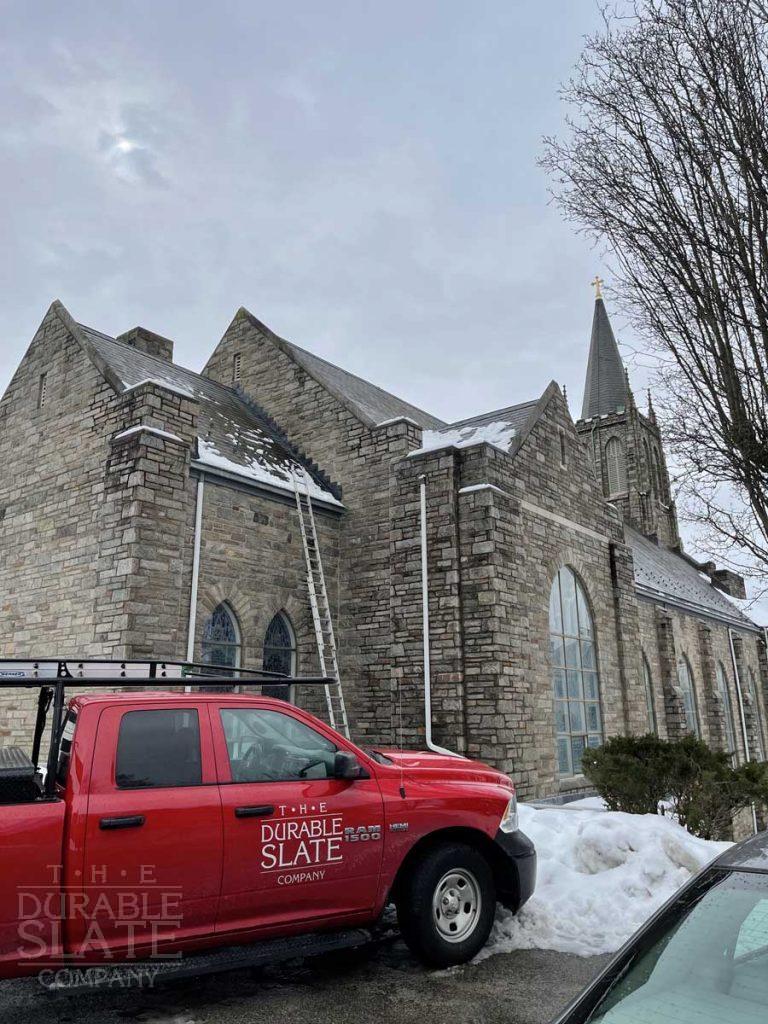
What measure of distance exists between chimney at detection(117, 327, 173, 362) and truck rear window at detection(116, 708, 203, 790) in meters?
14.3

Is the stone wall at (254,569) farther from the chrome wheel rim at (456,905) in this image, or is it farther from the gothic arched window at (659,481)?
the gothic arched window at (659,481)

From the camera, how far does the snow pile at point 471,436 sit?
13.9m

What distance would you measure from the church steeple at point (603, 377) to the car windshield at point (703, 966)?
42.4 m

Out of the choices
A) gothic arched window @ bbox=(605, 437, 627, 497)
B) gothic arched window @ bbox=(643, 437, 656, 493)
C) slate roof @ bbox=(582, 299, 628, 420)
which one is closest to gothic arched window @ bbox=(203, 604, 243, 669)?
gothic arched window @ bbox=(643, 437, 656, 493)

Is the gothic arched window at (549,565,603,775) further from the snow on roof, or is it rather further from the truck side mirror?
the truck side mirror

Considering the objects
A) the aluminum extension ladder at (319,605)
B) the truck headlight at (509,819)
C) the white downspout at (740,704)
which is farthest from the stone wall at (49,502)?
the white downspout at (740,704)

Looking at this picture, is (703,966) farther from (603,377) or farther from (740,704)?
(603,377)

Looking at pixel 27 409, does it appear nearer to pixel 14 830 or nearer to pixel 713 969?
pixel 14 830

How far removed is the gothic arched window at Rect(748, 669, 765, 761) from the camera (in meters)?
28.7

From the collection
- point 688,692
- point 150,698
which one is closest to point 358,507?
point 150,698

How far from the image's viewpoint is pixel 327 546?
14.6m

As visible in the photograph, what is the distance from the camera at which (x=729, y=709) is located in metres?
27.8

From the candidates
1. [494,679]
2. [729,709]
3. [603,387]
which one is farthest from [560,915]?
[603,387]

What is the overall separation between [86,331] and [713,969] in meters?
14.7
